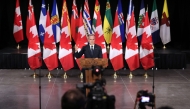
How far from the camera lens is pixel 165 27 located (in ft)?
48.9

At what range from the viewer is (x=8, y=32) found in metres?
15.6

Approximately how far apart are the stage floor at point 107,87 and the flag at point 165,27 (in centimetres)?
184

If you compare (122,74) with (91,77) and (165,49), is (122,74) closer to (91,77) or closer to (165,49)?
(165,49)

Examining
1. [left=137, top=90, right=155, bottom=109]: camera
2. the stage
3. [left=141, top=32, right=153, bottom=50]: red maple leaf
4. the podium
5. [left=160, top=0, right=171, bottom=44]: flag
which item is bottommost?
[left=137, top=90, right=155, bottom=109]: camera

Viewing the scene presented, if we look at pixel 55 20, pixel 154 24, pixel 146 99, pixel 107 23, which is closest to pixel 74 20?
pixel 55 20

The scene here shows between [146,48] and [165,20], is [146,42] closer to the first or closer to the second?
[146,48]

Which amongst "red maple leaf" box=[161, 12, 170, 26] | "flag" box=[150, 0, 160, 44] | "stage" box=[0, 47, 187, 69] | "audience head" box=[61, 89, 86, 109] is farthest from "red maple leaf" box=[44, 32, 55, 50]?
"audience head" box=[61, 89, 86, 109]

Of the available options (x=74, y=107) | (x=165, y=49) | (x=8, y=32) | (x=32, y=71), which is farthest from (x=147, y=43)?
(x=74, y=107)

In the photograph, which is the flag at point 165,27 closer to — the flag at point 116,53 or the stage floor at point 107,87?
the stage floor at point 107,87

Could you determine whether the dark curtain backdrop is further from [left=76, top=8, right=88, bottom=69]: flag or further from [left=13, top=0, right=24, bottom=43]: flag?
[left=76, top=8, right=88, bottom=69]: flag

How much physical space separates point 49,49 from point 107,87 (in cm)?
242

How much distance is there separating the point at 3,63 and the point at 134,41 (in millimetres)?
4681

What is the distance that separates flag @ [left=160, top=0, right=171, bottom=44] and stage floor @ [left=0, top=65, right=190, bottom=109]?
1.84 meters

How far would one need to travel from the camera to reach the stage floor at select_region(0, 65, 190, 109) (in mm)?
9391
